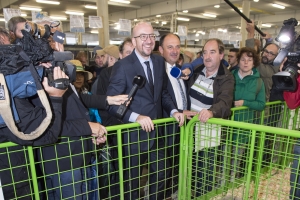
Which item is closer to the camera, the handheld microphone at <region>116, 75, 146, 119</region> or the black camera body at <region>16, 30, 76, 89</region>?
the black camera body at <region>16, 30, 76, 89</region>

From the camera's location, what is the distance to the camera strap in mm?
1085

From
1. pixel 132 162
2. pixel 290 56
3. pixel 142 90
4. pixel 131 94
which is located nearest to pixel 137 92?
pixel 142 90

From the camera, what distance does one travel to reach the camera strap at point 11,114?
1.08m

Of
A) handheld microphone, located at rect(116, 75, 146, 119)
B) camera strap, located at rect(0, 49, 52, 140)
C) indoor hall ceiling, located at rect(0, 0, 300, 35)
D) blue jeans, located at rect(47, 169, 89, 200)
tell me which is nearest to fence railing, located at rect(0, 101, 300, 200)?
blue jeans, located at rect(47, 169, 89, 200)

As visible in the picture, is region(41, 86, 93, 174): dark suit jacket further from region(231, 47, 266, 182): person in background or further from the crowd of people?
region(231, 47, 266, 182): person in background

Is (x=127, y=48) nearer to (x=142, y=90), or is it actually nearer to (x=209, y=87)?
(x=142, y=90)

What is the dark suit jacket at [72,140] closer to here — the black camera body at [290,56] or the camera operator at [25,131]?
the camera operator at [25,131]

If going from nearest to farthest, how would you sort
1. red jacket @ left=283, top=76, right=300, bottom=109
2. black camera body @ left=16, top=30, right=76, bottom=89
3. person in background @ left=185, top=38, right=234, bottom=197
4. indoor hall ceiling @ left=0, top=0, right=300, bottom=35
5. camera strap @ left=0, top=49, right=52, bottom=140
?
camera strap @ left=0, top=49, right=52, bottom=140 < black camera body @ left=16, top=30, right=76, bottom=89 < red jacket @ left=283, top=76, right=300, bottom=109 < person in background @ left=185, top=38, right=234, bottom=197 < indoor hall ceiling @ left=0, top=0, right=300, bottom=35

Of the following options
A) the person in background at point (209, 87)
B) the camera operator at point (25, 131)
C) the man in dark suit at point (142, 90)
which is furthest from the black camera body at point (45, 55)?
the person in background at point (209, 87)

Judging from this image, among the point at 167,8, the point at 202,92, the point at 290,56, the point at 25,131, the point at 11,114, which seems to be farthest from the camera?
the point at 167,8

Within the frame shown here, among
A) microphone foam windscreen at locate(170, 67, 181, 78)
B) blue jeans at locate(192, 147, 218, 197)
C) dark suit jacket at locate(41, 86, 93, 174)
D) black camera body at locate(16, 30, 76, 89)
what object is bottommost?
blue jeans at locate(192, 147, 218, 197)

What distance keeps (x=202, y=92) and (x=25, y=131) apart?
1.67m

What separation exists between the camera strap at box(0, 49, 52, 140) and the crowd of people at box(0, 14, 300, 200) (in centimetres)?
8

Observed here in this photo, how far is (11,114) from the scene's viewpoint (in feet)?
3.67
